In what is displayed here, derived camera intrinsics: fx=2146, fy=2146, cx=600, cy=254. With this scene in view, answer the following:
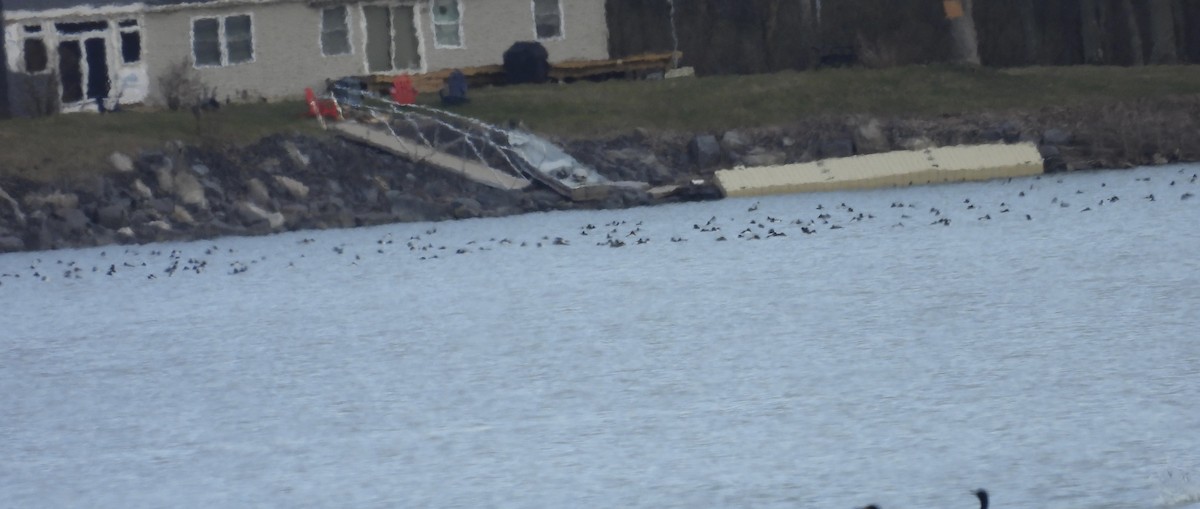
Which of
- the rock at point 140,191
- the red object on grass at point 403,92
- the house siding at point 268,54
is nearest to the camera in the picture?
the rock at point 140,191

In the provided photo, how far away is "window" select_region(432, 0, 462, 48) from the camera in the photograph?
49.5 metres

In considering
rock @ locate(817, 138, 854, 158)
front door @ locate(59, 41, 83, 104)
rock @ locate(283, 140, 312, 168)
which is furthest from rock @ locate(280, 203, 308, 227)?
front door @ locate(59, 41, 83, 104)

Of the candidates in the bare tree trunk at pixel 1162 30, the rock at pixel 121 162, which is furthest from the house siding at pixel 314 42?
the bare tree trunk at pixel 1162 30

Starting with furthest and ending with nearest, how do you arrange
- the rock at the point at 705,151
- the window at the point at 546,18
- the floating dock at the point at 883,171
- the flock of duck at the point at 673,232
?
1. the window at the point at 546,18
2. the rock at the point at 705,151
3. the floating dock at the point at 883,171
4. the flock of duck at the point at 673,232

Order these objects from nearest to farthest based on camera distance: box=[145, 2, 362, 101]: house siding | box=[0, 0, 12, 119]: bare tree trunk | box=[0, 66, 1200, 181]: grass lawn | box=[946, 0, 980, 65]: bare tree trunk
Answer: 1. box=[0, 66, 1200, 181]: grass lawn
2. box=[0, 0, 12, 119]: bare tree trunk
3. box=[946, 0, 980, 65]: bare tree trunk
4. box=[145, 2, 362, 101]: house siding

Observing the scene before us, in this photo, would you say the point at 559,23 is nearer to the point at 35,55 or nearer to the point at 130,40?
the point at 130,40

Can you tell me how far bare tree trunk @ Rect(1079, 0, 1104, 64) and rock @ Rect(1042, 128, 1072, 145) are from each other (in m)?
7.81

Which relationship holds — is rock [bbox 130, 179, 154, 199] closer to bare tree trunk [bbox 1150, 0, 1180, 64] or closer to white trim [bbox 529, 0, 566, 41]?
white trim [bbox 529, 0, 566, 41]

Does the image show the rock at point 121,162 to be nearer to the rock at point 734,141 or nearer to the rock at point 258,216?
the rock at point 258,216

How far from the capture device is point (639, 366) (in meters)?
21.1

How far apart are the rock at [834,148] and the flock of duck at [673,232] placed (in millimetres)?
4140

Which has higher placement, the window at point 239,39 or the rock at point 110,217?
the window at point 239,39

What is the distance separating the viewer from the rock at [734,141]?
42625 mm

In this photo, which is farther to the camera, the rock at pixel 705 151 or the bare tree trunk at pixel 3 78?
the bare tree trunk at pixel 3 78
